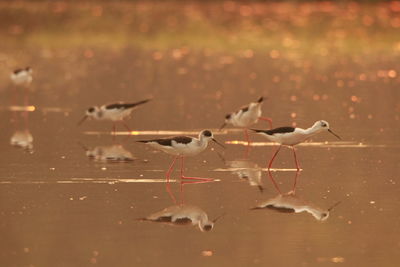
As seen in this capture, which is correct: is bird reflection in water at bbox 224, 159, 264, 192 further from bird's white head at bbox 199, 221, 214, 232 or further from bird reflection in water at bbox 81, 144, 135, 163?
bird's white head at bbox 199, 221, 214, 232

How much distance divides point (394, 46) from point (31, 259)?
101ft

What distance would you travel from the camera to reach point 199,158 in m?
16.7

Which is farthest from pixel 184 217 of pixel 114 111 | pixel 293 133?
pixel 114 111

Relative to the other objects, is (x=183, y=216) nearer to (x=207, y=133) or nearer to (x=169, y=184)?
(x=169, y=184)

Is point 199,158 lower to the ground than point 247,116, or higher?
lower

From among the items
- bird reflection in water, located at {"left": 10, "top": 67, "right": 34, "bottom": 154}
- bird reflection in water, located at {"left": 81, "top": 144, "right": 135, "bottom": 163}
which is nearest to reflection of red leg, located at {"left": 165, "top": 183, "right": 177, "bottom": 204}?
bird reflection in water, located at {"left": 81, "top": 144, "right": 135, "bottom": 163}

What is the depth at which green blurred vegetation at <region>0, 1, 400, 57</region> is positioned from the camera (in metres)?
41.3

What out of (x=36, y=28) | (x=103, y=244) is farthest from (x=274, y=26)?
(x=103, y=244)

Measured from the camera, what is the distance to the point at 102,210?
41.4ft

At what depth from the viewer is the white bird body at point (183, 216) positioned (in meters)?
12.0

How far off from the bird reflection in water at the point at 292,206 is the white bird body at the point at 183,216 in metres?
0.74

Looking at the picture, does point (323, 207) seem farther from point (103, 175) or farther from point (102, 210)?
point (103, 175)

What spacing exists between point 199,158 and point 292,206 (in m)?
3.97

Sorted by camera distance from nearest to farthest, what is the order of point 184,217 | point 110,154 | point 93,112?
point 184,217, point 110,154, point 93,112
